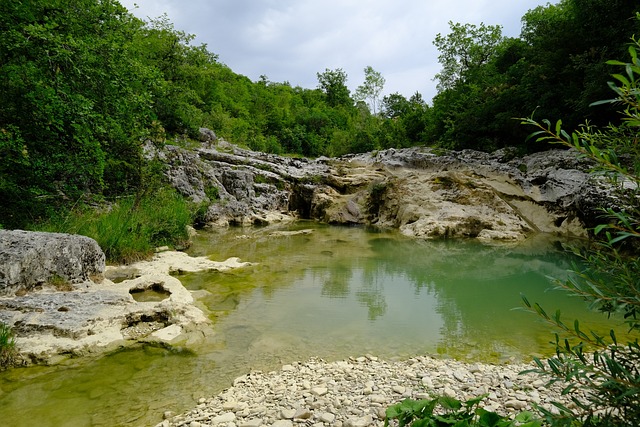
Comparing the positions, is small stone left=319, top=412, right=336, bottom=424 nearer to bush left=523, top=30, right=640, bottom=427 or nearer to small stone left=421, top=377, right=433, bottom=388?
small stone left=421, top=377, right=433, bottom=388

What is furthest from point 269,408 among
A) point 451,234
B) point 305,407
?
point 451,234

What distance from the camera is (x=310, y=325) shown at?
6.45m

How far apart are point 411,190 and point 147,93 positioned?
590 inches

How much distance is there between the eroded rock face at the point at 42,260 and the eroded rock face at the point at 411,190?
12.7 meters

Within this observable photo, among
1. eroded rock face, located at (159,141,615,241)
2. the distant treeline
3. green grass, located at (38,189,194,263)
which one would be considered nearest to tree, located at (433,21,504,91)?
the distant treeline

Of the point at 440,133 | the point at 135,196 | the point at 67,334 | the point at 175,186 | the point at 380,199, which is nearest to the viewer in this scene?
the point at 67,334

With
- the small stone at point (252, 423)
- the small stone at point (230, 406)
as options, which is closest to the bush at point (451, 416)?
the small stone at point (252, 423)

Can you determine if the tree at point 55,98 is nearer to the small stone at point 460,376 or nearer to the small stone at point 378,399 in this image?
the small stone at point 378,399

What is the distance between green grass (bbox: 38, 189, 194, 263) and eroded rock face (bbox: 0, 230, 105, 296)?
5.52 ft

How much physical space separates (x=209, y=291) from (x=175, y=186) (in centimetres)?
1288

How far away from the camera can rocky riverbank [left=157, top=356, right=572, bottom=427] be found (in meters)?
3.33

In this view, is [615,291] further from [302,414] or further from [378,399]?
[302,414]

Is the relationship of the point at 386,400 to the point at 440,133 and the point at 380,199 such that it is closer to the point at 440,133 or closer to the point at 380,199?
the point at 380,199

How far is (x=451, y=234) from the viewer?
17.4 meters
